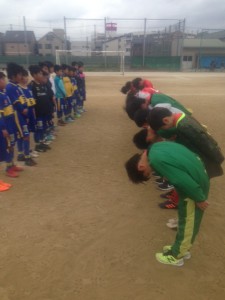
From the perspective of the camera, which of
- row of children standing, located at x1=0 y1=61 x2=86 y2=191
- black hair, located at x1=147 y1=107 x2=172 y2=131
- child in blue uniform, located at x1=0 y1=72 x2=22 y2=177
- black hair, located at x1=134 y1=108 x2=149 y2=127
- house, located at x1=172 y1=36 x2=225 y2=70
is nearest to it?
black hair, located at x1=147 y1=107 x2=172 y2=131

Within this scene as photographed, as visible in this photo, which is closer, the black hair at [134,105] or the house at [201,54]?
the black hair at [134,105]

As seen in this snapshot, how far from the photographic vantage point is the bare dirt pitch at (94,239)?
2713 millimetres

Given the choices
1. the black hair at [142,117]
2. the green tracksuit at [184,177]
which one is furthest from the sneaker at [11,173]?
the green tracksuit at [184,177]

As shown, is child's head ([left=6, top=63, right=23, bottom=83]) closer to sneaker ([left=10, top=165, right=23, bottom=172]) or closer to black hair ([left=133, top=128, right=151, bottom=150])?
sneaker ([left=10, top=165, right=23, bottom=172])

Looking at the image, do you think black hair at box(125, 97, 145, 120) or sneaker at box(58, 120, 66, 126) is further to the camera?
sneaker at box(58, 120, 66, 126)

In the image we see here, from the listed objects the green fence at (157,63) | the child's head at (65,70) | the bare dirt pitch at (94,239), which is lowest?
the bare dirt pitch at (94,239)

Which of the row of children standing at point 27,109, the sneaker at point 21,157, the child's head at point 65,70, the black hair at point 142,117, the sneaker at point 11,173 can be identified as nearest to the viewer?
the black hair at point 142,117

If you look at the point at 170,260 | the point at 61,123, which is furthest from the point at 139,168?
the point at 61,123

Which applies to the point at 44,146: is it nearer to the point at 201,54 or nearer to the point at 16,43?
the point at 201,54

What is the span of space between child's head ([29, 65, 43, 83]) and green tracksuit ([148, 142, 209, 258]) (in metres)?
4.17

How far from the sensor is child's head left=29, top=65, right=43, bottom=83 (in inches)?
231

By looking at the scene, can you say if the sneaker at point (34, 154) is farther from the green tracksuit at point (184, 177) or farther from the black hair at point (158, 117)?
the green tracksuit at point (184, 177)

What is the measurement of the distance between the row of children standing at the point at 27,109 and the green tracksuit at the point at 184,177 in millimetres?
2983

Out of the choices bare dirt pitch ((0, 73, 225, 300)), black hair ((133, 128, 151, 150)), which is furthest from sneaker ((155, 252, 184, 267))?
black hair ((133, 128, 151, 150))
